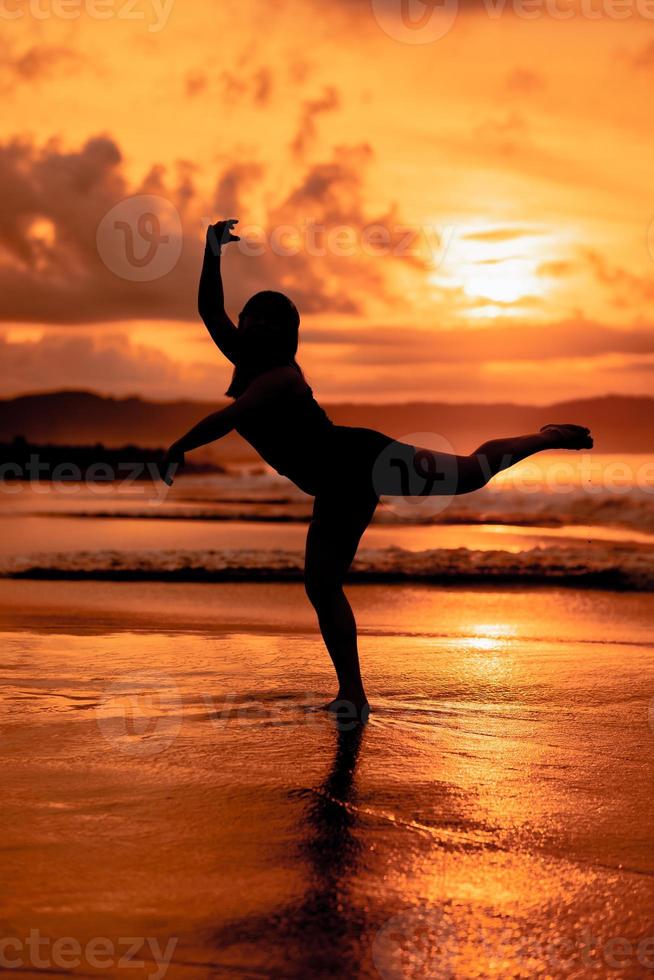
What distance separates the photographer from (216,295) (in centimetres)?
478

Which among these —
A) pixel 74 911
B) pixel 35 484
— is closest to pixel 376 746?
pixel 74 911

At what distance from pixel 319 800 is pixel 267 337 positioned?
2.02m

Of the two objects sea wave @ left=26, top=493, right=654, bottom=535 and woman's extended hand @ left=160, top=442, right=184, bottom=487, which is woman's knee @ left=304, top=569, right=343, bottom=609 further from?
sea wave @ left=26, top=493, right=654, bottom=535

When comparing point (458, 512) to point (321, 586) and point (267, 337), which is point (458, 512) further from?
point (267, 337)

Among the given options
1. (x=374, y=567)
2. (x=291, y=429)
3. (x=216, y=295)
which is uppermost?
(x=216, y=295)

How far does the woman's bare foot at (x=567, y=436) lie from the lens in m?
4.67

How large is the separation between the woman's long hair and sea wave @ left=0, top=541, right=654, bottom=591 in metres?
5.97

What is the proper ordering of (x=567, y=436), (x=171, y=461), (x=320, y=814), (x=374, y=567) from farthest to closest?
(x=374, y=567), (x=567, y=436), (x=171, y=461), (x=320, y=814)

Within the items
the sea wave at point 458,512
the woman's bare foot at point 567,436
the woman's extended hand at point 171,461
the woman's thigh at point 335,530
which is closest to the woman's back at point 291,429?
the woman's thigh at point 335,530

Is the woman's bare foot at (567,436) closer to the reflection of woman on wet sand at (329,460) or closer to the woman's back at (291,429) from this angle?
the reflection of woman on wet sand at (329,460)

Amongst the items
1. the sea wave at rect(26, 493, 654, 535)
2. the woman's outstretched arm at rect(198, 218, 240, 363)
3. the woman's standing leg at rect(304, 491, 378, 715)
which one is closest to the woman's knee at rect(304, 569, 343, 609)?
the woman's standing leg at rect(304, 491, 378, 715)

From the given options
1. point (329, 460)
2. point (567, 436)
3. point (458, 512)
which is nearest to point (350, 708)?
point (329, 460)

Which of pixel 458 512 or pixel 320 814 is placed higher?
pixel 458 512

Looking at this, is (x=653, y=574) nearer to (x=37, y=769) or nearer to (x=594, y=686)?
(x=594, y=686)
